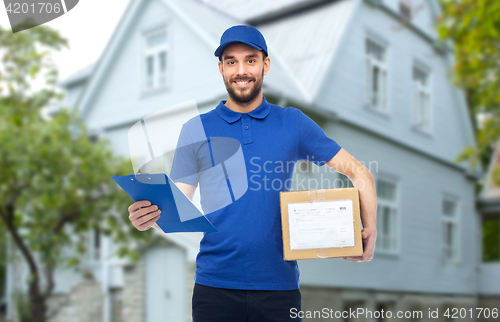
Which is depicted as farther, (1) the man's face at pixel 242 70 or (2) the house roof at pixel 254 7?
(2) the house roof at pixel 254 7

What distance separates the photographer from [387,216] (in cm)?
1005

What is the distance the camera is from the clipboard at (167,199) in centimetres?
144

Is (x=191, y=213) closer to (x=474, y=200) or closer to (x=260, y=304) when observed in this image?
(x=260, y=304)

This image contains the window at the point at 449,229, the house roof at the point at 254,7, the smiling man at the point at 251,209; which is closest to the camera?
the smiling man at the point at 251,209

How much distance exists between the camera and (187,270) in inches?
322

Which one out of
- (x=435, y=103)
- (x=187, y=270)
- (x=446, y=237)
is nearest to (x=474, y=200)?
(x=446, y=237)

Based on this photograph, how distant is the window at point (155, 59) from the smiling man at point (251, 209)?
23.5 feet

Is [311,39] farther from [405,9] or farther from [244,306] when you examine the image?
[244,306]

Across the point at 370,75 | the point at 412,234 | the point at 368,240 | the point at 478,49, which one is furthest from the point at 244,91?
the point at 412,234

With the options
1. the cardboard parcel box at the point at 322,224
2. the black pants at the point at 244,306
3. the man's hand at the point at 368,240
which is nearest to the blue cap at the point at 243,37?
the cardboard parcel box at the point at 322,224

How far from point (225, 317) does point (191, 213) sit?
0.38 metres

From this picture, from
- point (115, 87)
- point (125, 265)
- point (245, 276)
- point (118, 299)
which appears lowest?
point (118, 299)

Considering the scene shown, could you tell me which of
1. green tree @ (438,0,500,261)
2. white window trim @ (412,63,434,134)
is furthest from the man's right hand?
white window trim @ (412,63,434,134)

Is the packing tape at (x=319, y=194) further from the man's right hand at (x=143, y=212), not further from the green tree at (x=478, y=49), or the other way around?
the green tree at (x=478, y=49)
